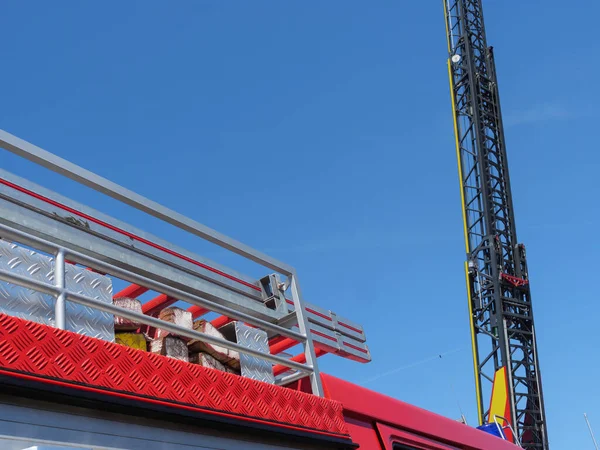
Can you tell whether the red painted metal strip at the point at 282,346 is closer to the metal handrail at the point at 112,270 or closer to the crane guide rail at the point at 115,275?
the crane guide rail at the point at 115,275

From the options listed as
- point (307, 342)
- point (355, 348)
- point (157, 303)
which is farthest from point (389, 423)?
point (157, 303)

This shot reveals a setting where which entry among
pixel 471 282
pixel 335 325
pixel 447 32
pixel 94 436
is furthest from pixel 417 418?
pixel 447 32

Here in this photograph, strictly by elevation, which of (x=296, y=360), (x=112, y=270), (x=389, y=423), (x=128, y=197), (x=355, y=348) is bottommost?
(x=389, y=423)

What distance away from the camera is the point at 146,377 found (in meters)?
3.95

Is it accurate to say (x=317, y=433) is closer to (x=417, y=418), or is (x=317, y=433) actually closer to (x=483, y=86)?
(x=417, y=418)

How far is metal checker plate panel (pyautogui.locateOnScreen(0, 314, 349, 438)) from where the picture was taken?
11.3ft

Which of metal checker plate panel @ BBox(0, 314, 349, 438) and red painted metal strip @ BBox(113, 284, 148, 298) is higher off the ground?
red painted metal strip @ BBox(113, 284, 148, 298)

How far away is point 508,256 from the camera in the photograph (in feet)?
91.3

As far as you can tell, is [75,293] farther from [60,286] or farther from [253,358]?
[253,358]

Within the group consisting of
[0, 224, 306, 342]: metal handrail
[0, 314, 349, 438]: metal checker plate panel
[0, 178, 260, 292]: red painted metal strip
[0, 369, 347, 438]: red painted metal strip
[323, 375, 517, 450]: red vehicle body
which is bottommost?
[0, 369, 347, 438]: red painted metal strip

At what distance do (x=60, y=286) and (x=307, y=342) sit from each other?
81.5 inches

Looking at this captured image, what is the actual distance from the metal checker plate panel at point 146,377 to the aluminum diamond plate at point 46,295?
201 mm

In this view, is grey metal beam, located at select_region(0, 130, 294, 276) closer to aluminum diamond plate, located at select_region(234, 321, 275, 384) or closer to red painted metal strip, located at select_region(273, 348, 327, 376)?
aluminum diamond plate, located at select_region(234, 321, 275, 384)

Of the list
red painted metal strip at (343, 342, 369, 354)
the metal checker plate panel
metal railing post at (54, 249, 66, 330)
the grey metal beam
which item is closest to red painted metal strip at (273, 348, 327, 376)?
red painted metal strip at (343, 342, 369, 354)
